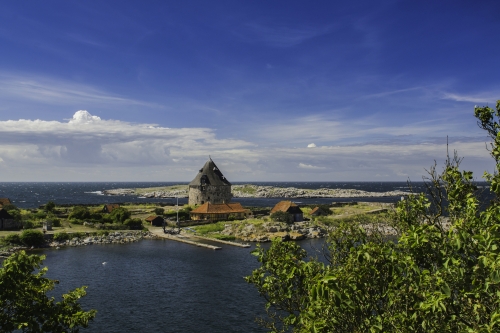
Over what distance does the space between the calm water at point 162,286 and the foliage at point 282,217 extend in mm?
20136

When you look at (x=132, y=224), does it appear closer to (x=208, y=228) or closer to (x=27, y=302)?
(x=208, y=228)

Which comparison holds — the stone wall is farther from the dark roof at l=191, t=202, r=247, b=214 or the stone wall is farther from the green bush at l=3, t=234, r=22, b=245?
the green bush at l=3, t=234, r=22, b=245

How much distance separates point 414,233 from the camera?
6949 millimetres

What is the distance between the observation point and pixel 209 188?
92.6 metres

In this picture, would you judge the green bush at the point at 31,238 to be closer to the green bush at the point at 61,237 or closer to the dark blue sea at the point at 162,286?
the green bush at the point at 61,237

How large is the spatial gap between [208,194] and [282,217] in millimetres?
28153

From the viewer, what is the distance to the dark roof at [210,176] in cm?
9294

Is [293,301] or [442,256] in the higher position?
[442,256]

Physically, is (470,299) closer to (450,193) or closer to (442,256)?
(442,256)

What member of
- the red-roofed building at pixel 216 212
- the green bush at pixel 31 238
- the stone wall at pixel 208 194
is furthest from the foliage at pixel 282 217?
the green bush at pixel 31 238

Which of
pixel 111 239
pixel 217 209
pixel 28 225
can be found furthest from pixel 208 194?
pixel 28 225

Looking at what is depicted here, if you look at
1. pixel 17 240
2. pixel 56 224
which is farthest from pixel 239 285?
pixel 56 224

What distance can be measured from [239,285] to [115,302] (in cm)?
1119

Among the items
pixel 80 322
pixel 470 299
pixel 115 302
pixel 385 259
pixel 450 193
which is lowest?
pixel 115 302
